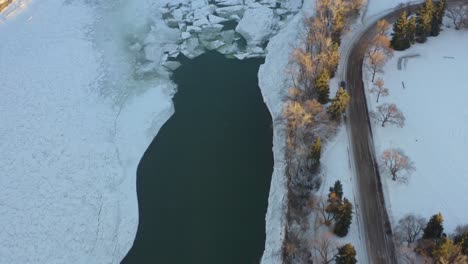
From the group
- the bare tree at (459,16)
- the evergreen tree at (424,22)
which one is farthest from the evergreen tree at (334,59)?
the bare tree at (459,16)

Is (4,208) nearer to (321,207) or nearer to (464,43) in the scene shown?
(321,207)

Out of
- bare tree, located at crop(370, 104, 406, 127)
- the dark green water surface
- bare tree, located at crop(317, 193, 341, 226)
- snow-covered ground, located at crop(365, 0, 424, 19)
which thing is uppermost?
snow-covered ground, located at crop(365, 0, 424, 19)

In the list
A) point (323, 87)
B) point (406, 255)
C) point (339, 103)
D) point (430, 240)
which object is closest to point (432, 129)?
point (339, 103)

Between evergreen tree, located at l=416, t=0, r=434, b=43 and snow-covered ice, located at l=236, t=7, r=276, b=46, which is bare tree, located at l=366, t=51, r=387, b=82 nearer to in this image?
evergreen tree, located at l=416, t=0, r=434, b=43

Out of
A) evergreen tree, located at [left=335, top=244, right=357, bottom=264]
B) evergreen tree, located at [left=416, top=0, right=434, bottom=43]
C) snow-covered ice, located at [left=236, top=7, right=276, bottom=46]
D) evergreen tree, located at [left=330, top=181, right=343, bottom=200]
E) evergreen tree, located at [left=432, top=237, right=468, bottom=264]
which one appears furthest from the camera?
snow-covered ice, located at [left=236, top=7, right=276, bottom=46]

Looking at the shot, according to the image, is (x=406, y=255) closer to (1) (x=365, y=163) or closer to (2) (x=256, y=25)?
(1) (x=365, y=163)

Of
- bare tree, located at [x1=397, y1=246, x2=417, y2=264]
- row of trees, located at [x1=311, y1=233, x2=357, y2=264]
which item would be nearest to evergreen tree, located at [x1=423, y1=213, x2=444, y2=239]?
bare tree, located at [x1=397, y1=246, x2=417, y2=264]
